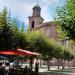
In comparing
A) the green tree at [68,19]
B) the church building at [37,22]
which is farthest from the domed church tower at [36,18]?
the green tree at [68,19]

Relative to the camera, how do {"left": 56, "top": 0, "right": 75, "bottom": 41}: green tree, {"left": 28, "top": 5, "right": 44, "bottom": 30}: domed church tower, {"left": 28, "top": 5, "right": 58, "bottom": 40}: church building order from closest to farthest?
{"left": 56, "top": 0, "right": 75, "bottom": 41}: green tree, {"left": 28, "top": 5, "right": 58, "bottom": 40}: church building, {"left": 28, "top": 5, "right": 44, "bottom": 30}: domed church tower

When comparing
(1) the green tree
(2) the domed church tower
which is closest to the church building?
(2) the domed church tower

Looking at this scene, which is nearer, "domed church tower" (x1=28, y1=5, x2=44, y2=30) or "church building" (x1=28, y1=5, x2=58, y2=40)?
"church building" (x1=28, y1=5, x2=58, y2=40)

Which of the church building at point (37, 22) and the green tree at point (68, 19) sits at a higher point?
the church building at point (37, 22)

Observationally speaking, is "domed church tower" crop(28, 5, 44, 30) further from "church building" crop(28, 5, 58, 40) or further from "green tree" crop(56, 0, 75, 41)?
"green tree" crop(56, 0, 75, 41)

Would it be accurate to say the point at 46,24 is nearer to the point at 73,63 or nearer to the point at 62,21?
the point at 73,63

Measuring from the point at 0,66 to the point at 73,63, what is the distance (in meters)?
65.6

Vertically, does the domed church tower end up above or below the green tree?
above

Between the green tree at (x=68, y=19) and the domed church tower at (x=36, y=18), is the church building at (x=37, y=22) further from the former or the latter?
the green tree at (x=68, y=19)

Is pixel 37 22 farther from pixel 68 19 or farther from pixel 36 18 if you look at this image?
pixel 68 19

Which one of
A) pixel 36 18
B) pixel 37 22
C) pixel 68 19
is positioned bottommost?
pixel 68 19

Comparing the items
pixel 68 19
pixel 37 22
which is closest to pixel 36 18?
pixel 37 22

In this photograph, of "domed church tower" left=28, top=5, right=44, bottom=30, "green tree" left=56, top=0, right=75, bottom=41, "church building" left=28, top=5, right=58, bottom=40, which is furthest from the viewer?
"domed church tower" left=28, top=5, right=44, bottom=30

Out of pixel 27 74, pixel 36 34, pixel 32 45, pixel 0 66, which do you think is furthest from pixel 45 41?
pixel 0 66
